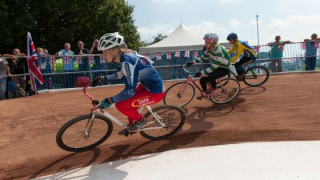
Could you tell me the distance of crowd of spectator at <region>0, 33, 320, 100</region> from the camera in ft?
35.8

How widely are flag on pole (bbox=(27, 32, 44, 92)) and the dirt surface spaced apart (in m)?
2.31

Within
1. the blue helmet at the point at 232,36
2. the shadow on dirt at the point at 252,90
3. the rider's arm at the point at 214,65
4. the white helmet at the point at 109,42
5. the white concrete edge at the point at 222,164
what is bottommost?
the white concrete edge at the point at 222,164

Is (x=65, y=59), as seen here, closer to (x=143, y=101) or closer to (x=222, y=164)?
(x=143, y=101)

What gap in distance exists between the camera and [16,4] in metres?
22.2

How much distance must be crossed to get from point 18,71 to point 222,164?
973 centimetres

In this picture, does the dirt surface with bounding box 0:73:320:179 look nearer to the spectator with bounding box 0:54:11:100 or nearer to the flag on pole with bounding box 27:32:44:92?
the spectator with bounding box 0:54:11:100

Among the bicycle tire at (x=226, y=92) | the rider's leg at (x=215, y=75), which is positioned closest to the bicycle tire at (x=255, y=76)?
the bicycle tire at (x=226, y=92)

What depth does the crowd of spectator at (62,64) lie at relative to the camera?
430 inches

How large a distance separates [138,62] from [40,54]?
329 inches

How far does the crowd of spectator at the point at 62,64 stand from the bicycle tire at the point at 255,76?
15.1 feet

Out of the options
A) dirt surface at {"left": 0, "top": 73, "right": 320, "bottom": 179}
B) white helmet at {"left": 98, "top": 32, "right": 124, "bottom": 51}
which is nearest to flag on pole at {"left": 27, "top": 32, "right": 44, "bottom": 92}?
dirt surface at {"left": 0, "top": 73, "right": 320, "bottom": 179}

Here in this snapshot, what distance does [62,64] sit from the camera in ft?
39.5

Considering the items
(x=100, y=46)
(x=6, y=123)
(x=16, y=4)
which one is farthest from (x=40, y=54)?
(x=16, y=4)

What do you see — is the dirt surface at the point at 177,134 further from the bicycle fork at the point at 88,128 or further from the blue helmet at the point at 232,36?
the blue helmet at the point at 232,36
